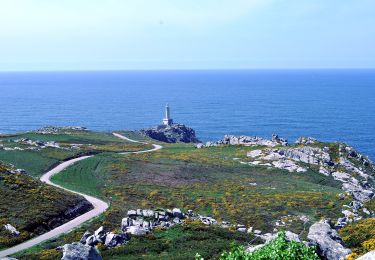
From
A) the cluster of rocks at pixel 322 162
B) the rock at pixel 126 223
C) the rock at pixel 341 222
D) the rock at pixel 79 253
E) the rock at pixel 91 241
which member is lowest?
the cluster of rocks at pixel 322 162

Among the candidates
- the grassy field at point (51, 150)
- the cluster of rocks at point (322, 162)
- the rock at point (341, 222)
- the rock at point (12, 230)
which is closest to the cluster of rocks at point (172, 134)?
the grassy field at point (51, 150)

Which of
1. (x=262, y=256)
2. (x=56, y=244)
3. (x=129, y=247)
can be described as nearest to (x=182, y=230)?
(x=129, y=247)

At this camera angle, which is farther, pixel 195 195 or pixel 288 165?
pixel 288 165

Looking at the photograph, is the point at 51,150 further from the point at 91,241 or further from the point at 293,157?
the point at 91,241

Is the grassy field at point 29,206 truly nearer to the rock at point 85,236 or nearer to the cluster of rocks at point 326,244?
the rock at point 85,236

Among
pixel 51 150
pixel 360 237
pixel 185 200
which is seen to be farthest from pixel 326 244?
pixel 51 150

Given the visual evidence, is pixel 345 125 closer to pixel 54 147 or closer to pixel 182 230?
pixel 54 147
